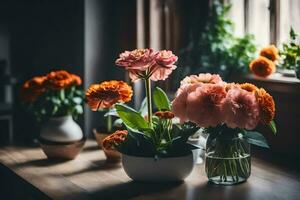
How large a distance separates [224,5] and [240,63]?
313 millimetres

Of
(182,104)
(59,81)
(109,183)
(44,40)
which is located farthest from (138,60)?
(44,40)

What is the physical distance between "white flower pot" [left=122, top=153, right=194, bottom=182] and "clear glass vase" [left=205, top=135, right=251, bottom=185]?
0.23 ft

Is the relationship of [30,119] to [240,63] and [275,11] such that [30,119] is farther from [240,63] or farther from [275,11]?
[275,11]

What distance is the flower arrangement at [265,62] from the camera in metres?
2.27

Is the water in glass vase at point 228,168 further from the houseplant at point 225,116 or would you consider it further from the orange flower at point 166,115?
the orange flower at point 166,115

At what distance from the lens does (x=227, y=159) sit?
1.81 metres

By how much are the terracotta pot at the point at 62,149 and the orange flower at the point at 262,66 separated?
→ 0.73 m

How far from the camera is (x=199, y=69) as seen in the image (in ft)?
8.45

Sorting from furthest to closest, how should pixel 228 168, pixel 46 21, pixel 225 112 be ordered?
pixel 46 21 < pixel 228 168 < pixel 225 112

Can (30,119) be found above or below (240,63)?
below

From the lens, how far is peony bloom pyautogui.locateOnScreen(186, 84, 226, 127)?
5.61 feet

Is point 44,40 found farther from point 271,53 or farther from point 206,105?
point 206,105

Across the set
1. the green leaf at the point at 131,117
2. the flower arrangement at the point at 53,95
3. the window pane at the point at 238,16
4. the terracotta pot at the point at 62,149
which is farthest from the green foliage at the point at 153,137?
the window pane at the point at 238,16

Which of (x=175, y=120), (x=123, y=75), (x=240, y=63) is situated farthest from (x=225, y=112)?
(x=123, y=75)
